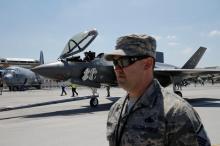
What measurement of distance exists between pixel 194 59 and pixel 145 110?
2426 cm

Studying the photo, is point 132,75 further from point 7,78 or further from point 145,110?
point 7,78

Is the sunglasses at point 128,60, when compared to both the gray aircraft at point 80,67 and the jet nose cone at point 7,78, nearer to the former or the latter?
the gray aircraft at point 80,67

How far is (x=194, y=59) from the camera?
25.5m

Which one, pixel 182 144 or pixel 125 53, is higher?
pixel 125 53

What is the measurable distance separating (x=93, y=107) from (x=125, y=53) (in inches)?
591

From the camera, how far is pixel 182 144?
6.33 feet

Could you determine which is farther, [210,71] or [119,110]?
[210,71]

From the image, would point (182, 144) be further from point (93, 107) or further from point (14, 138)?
point (93, 107)

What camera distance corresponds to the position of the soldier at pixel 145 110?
196 cm

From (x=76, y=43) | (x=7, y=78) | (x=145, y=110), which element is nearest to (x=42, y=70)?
(x=76, y=43)

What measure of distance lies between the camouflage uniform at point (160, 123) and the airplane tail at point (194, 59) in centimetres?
2364

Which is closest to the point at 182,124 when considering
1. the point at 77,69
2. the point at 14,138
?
the point at 14,138

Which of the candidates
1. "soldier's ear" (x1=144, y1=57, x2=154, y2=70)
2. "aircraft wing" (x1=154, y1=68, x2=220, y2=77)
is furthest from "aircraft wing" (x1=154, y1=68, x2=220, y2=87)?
"soldier's ear" (x1=144, y1=57, x2=154, y2=70)

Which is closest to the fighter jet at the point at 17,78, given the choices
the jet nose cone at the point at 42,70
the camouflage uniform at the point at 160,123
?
the jet nose cone at the point at 42,70
